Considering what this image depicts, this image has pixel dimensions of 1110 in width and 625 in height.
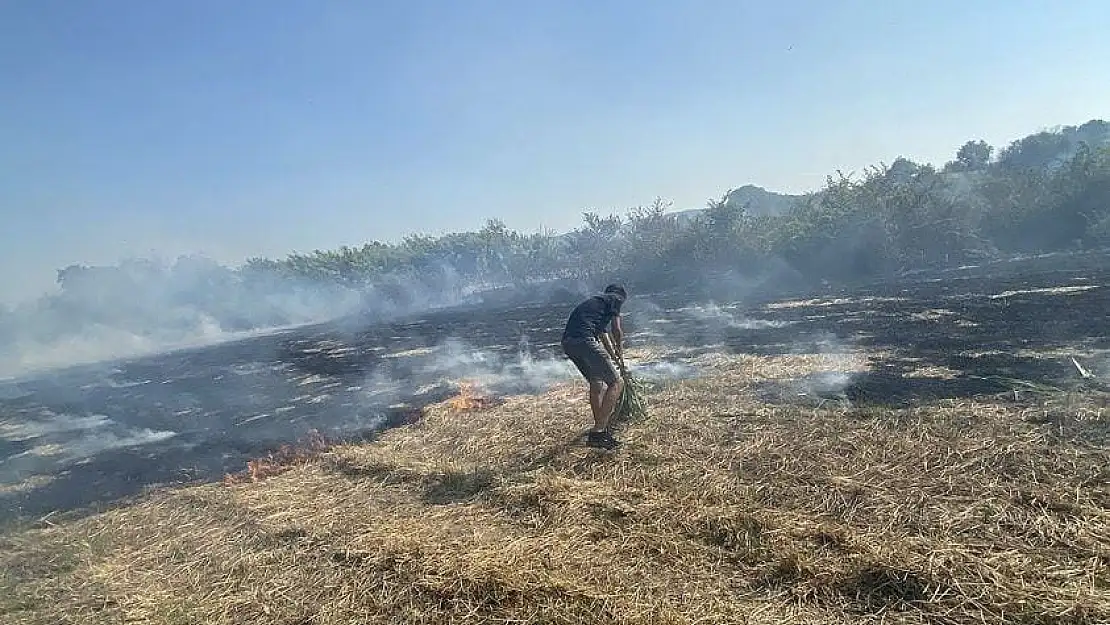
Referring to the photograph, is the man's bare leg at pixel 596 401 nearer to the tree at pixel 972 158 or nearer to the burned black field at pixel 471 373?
the burned black field at pixel 471 373

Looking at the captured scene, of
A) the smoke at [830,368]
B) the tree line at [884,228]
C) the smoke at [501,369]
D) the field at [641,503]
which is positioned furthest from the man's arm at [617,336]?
the tree line at [884,228]

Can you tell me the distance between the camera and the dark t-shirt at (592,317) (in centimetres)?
648

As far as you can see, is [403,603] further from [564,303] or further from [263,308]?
[263,308]

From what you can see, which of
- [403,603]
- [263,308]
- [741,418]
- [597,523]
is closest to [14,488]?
[403,603]

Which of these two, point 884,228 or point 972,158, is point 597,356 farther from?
point 972,158

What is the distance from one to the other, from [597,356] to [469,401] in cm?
336

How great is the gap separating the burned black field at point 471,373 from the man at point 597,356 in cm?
242

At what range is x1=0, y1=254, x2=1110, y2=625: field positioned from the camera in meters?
3.45

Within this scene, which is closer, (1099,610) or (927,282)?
(1099,610)

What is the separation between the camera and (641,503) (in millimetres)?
4719

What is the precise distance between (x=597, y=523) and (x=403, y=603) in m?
1.47

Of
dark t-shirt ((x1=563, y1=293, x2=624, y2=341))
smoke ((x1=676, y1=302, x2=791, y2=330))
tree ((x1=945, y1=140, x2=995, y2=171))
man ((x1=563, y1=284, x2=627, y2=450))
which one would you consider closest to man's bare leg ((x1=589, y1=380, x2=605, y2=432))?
man ((x1=563, y1=284, x2=627, y2=450))

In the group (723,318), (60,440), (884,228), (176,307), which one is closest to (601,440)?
(60,440)

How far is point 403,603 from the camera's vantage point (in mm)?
3662
